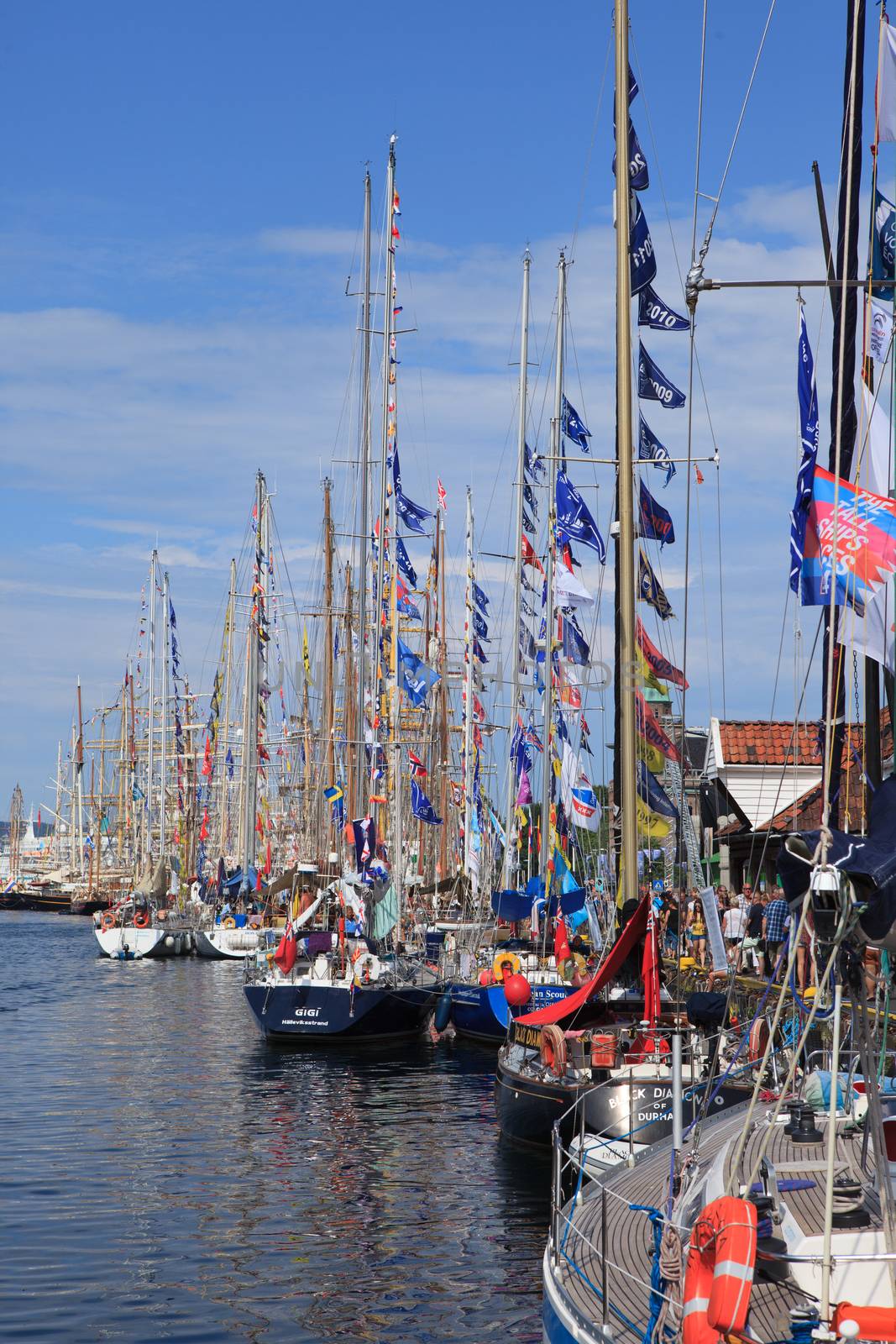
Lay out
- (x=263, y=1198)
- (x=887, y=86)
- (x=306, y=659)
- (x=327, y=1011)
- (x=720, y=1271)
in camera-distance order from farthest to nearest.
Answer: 1. (x=306, y=659)
2. (x=327, y=1011)
3. (x=263, y=1198)
4. (x=887, y=86)
5. (x=720, y=1271)

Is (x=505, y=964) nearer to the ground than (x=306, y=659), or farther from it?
nearer to the ground

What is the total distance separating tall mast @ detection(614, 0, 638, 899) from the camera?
74.5 feet

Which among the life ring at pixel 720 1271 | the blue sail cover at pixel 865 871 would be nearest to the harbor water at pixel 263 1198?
the life ring at pixel 720 1271

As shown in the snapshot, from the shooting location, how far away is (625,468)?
24.3 meters

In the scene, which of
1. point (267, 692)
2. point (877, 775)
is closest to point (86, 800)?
point (267, 692)

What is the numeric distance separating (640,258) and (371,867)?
18.2 metres

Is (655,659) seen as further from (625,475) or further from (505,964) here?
(505,964)

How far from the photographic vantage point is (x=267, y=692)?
64750 mm

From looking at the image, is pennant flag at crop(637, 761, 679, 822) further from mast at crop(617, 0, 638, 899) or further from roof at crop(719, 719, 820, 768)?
roof at crop(719, 719, 820, 768)

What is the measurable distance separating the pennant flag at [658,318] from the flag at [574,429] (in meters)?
12.4

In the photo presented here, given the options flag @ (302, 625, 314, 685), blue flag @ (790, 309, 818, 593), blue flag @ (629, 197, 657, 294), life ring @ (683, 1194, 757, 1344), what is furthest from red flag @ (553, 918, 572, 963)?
flag @ (302, 625, 314, 685)

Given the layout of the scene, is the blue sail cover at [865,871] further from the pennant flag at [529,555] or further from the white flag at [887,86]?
the pennant flag at [529,555]

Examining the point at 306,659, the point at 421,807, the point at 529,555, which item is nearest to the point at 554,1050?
the point at 421,807

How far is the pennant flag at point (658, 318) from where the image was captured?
2453 cm
